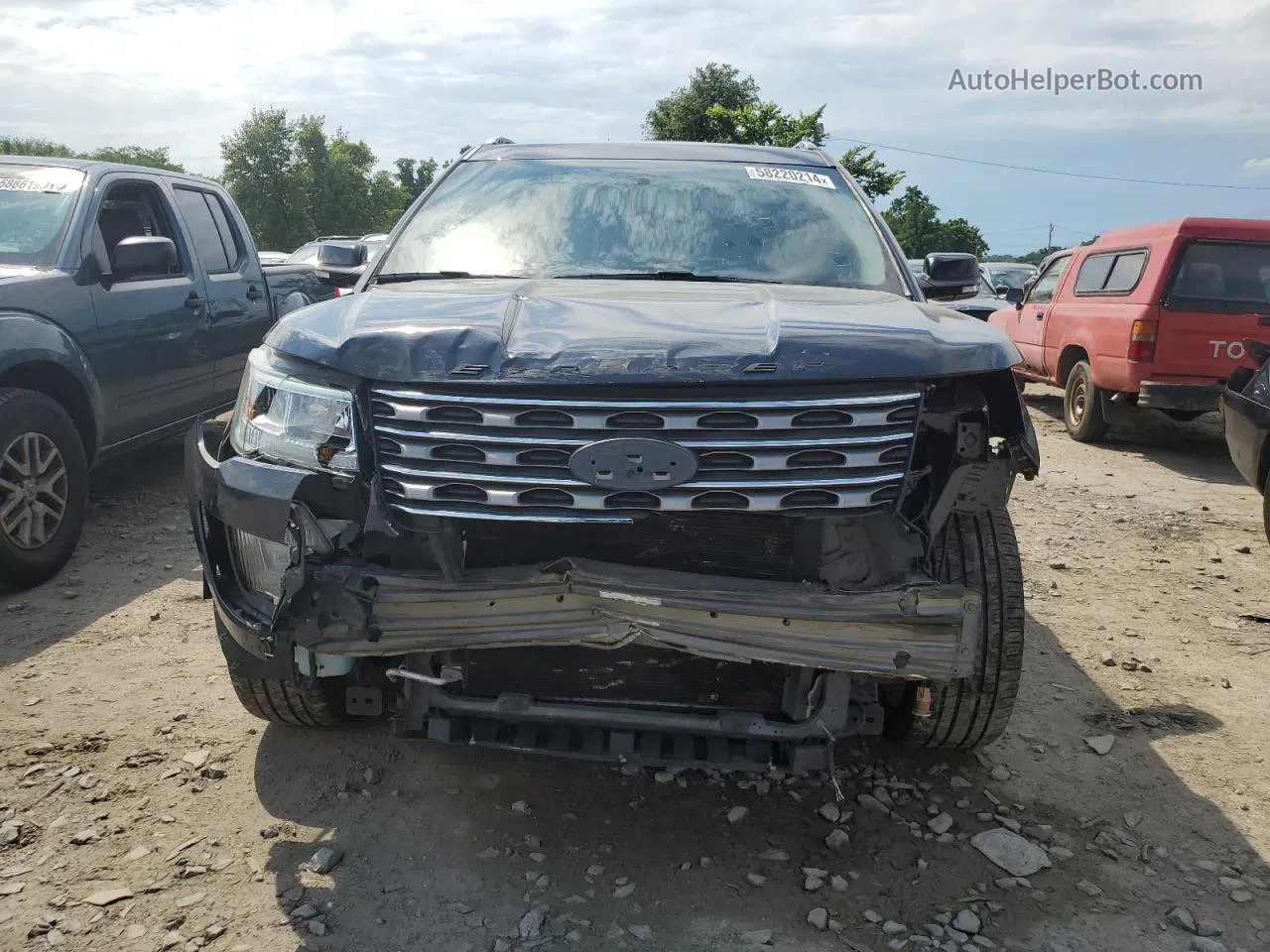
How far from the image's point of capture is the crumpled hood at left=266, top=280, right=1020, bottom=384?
7.53ft

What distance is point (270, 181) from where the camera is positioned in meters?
53.9

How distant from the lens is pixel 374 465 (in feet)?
7.93

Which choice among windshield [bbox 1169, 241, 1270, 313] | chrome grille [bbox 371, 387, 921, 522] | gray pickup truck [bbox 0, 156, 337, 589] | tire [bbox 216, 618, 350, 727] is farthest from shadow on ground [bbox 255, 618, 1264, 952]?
windshield [bbox 1169, 241, 1270, 313]

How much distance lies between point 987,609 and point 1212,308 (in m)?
6.74

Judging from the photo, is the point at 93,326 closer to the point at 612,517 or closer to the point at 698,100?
the point at 612,517

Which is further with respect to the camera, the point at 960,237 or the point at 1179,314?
the point at 960,237

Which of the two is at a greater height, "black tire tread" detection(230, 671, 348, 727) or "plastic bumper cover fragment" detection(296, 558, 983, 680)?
"plastic bumper cover fragment" detection(296, 558, 983, 680)

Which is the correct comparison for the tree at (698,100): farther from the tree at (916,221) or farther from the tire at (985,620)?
the tire at (985,620)

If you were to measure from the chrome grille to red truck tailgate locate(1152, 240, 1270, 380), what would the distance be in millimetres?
7012

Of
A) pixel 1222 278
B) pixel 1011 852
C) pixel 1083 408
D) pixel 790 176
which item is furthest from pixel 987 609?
pixel 1083 408

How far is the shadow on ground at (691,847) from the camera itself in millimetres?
2459

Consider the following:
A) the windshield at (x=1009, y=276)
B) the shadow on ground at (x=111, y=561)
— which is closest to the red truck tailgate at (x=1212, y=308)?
the shadow on ground at (x=111, y=561)

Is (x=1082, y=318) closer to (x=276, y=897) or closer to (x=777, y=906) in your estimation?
(x=777, y=906)

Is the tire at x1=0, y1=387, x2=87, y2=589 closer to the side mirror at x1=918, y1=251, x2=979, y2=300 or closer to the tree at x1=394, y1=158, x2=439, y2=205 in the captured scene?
the side mirror at x1=918, y1=251, x2=979, y2=300
